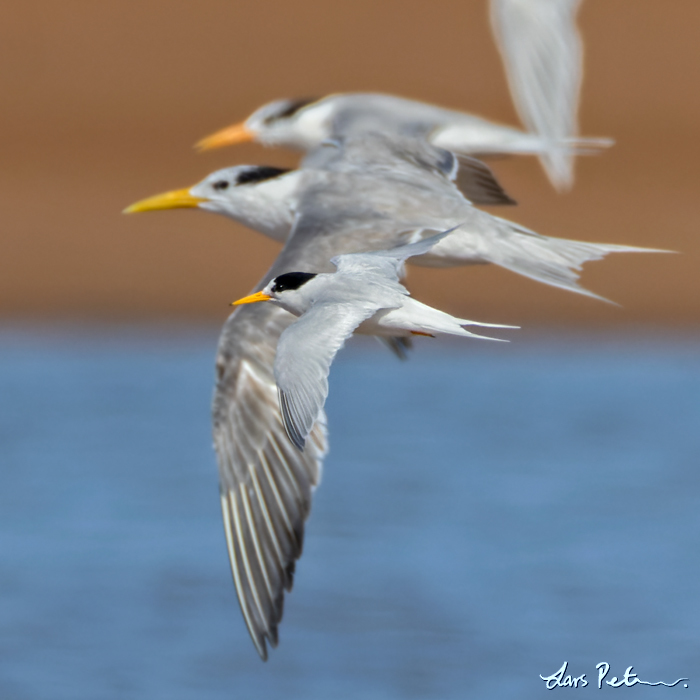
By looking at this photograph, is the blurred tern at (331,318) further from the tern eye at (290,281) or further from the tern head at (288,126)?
the tern head at (288,126)

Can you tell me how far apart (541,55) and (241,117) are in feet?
27.5

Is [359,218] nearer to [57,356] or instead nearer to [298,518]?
[298,518]

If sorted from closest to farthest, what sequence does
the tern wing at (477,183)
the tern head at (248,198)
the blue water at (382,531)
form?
the tern head at (248,198) < the tern wing at (477,183) < the blue water at (382,531)

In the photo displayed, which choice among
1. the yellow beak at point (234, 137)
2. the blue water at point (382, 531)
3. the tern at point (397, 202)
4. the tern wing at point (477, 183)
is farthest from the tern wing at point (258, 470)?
the yellow beak at point (234, 137)

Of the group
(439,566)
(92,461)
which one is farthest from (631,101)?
(439,566)

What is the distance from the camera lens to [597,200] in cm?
1266

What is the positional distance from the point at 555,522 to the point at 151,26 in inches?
328

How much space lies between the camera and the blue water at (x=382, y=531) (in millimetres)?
5992

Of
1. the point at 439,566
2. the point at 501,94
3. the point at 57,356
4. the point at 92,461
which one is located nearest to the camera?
the point at 439,566

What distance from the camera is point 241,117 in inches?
549

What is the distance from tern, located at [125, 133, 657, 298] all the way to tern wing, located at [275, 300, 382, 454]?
79 centimetres

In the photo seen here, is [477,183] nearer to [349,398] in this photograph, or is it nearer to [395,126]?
[395,126]
